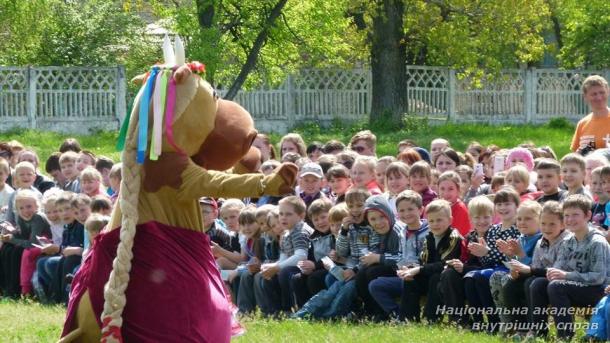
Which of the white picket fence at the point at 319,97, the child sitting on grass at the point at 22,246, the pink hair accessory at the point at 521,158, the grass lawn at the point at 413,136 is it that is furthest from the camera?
the white picket fence at the point at 319,97

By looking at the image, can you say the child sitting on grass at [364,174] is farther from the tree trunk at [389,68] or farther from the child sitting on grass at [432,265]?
the tree trunk at [389,68]

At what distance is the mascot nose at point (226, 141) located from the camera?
606 centimetres

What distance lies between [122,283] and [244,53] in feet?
67.1

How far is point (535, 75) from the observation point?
90.9 feet

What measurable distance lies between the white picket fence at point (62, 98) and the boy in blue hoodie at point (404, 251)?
15.6 metres

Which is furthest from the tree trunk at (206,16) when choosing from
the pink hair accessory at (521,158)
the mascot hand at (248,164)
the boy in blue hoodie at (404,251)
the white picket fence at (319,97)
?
the mascot hand at (248,164)

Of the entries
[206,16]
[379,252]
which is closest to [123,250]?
[379,252]

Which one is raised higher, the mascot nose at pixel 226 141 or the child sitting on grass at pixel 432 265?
the mascot nose at pixel 226 141

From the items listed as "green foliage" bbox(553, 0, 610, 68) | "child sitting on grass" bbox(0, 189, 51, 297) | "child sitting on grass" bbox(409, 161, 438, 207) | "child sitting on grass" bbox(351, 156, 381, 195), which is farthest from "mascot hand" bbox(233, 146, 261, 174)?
"green foliage" bbox(553, 0, 610, 68)

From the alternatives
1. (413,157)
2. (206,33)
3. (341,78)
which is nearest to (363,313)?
(413,157)

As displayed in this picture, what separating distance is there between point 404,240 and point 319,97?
55.3 ft

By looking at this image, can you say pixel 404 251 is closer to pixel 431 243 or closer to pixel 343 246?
pixel 431 243

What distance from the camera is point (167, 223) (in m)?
5.92

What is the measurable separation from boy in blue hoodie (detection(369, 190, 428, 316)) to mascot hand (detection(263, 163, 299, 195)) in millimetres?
3676
